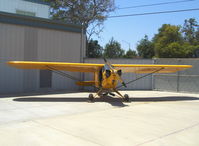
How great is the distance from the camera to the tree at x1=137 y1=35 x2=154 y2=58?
51.9 meters

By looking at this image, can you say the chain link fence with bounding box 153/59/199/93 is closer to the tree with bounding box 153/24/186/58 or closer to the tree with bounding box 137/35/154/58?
the tree with bounding box 153/24/186/58

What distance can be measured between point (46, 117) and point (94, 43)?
29.3 meters

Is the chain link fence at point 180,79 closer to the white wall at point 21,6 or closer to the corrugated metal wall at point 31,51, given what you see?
the corrugated metal wall at point 31,51

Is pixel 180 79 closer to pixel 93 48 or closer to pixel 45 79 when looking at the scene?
pixel 45 79

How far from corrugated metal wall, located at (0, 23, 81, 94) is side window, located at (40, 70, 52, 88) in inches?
9.2

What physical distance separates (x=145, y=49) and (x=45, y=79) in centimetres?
3931

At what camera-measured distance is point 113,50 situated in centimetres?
5300

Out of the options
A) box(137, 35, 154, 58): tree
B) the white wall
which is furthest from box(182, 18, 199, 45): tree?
the white wall

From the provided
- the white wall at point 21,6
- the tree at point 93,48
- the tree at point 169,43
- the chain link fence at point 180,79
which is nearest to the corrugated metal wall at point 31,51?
the chain link fence at point 180,79

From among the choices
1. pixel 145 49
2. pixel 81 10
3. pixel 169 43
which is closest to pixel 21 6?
pixel 81 10

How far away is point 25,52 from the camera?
14953 mm

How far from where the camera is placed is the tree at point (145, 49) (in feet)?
170

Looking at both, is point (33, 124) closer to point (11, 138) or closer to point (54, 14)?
point (11, 138)

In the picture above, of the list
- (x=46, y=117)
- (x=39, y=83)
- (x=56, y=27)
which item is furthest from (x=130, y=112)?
(x=56, y=27)
